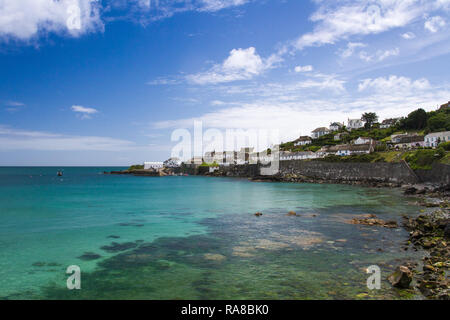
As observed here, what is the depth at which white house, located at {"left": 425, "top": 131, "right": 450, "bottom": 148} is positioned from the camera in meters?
62.2

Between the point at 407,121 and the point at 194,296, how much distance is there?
102 meters

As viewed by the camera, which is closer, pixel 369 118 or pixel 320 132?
pixel 369 118

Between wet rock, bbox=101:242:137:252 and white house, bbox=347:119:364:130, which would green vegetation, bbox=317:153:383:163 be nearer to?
white house, bbox=347:119:364:130

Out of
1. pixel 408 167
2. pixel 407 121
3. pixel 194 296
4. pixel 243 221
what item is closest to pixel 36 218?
pixel 243 221

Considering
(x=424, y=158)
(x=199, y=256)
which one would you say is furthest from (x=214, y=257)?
(x=424, y=158)

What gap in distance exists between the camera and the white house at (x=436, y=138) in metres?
62.2

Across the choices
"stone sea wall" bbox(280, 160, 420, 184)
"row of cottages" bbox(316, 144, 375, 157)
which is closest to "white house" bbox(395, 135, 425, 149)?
"row of cottages" bbox(316, 144, 375, 157)

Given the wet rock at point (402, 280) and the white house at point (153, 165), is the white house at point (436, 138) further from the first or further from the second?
the white house at point (153, 165)

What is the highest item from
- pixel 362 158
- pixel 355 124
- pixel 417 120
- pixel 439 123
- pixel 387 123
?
pixel 355 124

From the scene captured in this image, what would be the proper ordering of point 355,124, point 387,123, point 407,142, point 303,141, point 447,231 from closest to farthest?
point 447,231 → point 407,142 → point 387,123 → point 303,141 → point 355,124

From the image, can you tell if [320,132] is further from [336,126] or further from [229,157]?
[229,157]

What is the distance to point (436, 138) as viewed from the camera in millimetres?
64750

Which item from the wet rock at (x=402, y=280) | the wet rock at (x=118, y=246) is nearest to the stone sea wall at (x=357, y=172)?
the wet rock at (x=402, y=280)

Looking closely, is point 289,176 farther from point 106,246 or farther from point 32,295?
point 32,295
